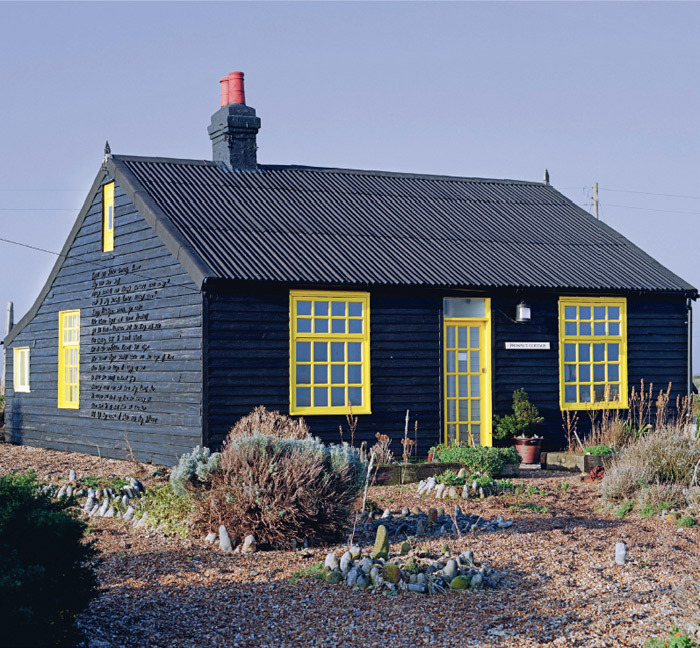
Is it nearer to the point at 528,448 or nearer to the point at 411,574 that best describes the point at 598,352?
the point at 528,448

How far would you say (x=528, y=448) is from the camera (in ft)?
51.0

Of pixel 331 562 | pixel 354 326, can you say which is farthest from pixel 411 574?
pixel 354 326

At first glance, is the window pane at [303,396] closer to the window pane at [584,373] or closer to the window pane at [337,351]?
the window pane at [337,351]

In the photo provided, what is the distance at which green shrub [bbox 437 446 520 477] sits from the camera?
13.3 meters

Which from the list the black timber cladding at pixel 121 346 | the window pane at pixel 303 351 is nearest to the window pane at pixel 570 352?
the window pane at pixel 303 351

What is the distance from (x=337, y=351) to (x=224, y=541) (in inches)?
270

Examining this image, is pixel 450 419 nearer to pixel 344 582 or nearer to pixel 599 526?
pixel 599 526

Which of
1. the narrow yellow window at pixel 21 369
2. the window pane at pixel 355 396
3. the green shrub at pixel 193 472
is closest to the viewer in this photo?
the green shrub at pixel 193 472

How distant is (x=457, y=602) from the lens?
6.62 meters

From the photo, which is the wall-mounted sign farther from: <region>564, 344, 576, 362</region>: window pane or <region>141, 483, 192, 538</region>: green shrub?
<region>141, 483, 192, 538</region>: green shrub

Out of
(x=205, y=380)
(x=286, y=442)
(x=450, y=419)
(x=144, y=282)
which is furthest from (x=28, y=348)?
(x=286, y=442)

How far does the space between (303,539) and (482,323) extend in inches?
324

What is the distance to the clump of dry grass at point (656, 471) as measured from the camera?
10.5 m

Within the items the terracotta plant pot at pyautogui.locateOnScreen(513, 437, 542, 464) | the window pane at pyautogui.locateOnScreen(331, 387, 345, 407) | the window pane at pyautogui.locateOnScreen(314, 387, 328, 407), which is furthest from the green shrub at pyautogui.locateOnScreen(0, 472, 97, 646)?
the terracotta plant pot at pyautogui.locateOnScreen(513, 437, 542, 464)
